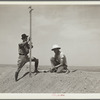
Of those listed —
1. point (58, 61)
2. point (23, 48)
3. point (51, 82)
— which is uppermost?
point (23, 48)

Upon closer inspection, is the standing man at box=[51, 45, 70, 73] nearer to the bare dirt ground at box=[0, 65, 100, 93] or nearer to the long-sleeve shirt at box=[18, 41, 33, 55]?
the bare dirt ground at box=[0, 65, 100, 93]

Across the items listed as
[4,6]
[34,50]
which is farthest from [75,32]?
[4,6]

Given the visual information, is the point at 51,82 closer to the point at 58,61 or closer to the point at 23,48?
the point at 58,61

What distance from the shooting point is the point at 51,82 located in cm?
382

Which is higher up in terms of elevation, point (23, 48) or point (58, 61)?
point (23, 48)

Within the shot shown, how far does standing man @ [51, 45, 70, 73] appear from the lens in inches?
149

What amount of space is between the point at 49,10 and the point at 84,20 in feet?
1.11

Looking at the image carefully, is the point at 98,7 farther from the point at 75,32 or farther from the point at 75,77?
the point at 75,77

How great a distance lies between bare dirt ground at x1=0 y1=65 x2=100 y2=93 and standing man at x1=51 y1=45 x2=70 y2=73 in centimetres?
5

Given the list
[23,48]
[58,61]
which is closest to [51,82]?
[58,61]

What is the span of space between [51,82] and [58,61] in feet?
0.69

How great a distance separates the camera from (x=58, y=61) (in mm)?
3857

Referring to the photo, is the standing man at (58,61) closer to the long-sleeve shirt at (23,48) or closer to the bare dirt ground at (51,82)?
the bare dirt ground at (51,82)

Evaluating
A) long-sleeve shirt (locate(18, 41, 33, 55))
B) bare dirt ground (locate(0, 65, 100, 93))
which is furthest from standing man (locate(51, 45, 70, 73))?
long-sleeve shirt (locate(18, 41, 33, 55))
